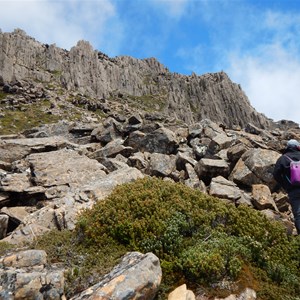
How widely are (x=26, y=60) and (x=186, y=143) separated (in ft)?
630

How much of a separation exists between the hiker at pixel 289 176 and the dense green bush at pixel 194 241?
96 cm

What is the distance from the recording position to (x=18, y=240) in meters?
12.3

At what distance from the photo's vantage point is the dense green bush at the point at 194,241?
8492 mm

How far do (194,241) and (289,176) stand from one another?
4259 millimetres

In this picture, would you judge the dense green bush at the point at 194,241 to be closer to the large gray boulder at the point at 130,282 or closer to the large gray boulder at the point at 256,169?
the large gray boulder at the point at 130,282

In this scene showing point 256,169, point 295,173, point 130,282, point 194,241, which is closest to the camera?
point 130,282

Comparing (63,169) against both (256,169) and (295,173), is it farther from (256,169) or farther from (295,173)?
(295,173)

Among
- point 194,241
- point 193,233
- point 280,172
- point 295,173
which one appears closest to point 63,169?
point 193,233

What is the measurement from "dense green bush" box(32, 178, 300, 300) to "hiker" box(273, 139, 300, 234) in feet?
3.14

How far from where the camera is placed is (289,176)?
37.6ft

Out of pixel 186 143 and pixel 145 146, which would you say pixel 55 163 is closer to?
pixel 145 146

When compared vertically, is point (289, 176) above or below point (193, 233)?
above

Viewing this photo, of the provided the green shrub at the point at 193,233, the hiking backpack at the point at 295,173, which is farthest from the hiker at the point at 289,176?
the green shrub at the point at 193,233

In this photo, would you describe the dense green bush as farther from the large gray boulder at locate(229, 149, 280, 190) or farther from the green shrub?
the large gray boulder at locate(229, 149, 280, 190)
